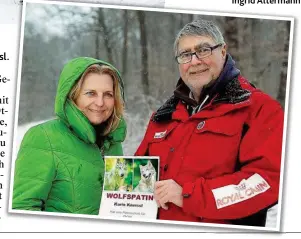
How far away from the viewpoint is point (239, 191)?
211 cm

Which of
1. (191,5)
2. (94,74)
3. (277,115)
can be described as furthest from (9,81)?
(277,115)

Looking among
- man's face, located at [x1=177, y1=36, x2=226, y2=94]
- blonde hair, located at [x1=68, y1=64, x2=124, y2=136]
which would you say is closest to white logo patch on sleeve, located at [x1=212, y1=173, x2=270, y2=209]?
man's face, located at [x1=177, y1=36, x2=226, y2=94]

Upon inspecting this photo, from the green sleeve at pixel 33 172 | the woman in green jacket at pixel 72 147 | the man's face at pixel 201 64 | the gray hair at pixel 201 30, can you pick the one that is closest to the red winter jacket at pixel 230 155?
the man's face at pixel 201 64

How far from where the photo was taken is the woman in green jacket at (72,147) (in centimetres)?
224

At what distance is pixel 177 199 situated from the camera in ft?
7.12

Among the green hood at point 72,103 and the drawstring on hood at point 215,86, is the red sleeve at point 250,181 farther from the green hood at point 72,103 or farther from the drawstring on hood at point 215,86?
the green hood at point 72,103

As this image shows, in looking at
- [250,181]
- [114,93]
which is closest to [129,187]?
[114,93]

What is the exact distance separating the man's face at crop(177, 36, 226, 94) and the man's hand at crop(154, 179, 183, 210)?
1.52 feet

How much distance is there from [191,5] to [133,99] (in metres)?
0.54

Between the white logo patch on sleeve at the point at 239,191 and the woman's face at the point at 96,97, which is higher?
the woman's face at the point at 96,97

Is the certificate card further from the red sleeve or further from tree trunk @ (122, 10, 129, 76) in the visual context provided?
tree trunk @ (122, 10, 129, 76)

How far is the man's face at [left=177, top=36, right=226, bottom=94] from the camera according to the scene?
216 cm

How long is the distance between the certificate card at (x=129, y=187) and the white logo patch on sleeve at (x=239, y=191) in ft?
1.03

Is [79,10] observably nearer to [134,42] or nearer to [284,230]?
[134,42]
